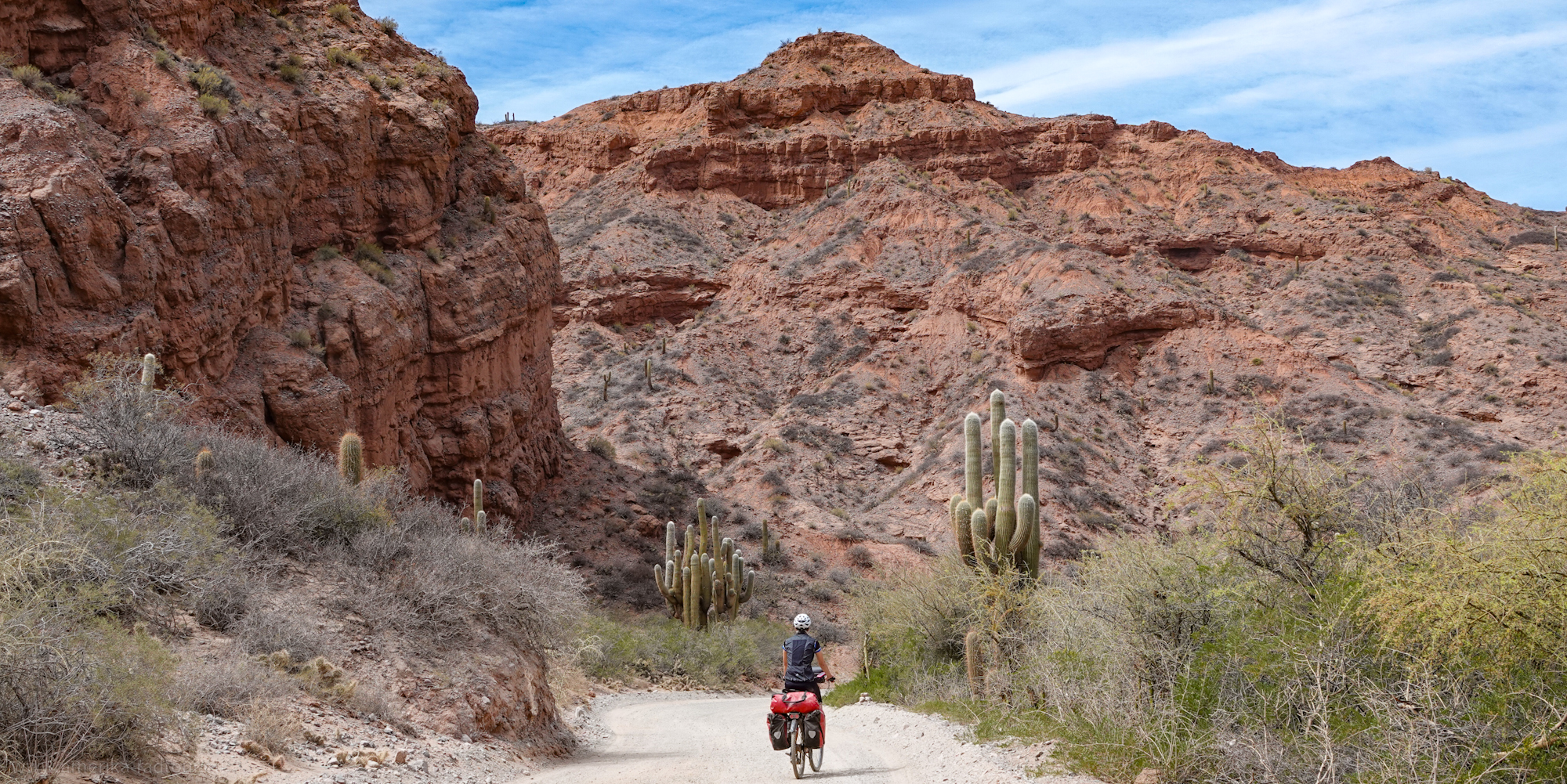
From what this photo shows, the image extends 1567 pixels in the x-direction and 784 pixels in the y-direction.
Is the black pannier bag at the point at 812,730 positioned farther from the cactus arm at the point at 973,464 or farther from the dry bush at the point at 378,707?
the cactus arm at the point at 973,464

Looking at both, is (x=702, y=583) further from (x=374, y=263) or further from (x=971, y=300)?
(x=971, y=300)

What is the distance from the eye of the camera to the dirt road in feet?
32.6

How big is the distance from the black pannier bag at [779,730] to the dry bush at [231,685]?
439 centimetres

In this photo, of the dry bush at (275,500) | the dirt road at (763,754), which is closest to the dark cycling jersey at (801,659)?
the dirt road at (763,754)

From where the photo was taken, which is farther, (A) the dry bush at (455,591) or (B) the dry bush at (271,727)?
(A) the dry bush at (455,591)

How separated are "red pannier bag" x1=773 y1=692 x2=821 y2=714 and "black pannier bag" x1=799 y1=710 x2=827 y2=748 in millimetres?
61

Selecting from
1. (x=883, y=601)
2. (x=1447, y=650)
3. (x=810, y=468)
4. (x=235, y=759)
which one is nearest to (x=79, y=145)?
(x=235, y=759)

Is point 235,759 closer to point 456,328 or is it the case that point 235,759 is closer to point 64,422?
point 64,422

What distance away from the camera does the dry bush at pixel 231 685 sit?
844 cm

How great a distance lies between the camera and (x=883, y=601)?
18906 mm

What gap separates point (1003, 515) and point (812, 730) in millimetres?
5484

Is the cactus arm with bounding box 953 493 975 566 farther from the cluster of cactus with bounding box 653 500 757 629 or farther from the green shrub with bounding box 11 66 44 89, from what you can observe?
the green shrub with bounding box 11 66 44 89

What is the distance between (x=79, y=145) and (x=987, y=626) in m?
16.3

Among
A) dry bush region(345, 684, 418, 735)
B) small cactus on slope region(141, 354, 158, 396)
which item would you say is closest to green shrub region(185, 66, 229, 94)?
small cactus on slope region(141, 354, 158, 396)
